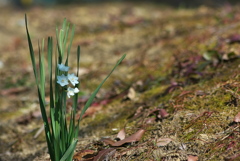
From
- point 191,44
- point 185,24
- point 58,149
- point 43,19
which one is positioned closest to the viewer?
point 58,149

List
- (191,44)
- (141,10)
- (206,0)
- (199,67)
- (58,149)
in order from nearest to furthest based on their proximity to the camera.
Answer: (58,149)
(199,67)
(191,44)
(141,10)
(206,0)

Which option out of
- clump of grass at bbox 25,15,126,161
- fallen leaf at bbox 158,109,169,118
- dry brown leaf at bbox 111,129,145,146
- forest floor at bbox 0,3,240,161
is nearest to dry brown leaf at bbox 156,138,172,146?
forest floor at bbox 0,3,240,161

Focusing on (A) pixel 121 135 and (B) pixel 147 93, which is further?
(B) pixel 147 93

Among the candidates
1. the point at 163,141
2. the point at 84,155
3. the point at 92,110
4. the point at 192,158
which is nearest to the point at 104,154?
the point at 84,155

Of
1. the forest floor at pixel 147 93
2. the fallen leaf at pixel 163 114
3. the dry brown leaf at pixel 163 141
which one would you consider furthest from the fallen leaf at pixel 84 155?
the fallen leaf at pixel 163 114

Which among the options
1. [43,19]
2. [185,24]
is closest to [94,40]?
[185,24]

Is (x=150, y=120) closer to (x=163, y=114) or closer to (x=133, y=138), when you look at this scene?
(x=163, y=114)

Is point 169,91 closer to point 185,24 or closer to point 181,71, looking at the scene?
point 181,71

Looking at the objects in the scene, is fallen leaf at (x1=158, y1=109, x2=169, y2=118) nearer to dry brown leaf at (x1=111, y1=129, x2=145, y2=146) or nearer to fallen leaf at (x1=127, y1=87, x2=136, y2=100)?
dry brown leaf at (x1=111, y1=129, x2=145, y2=146)

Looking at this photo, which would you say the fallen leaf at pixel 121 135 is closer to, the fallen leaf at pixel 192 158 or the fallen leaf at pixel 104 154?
the fallen leaf at pixel 104 154
